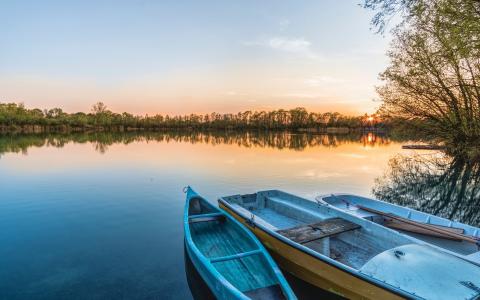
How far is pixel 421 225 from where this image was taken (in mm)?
6887

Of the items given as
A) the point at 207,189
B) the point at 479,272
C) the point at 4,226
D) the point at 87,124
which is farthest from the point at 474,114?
the point at 87,124

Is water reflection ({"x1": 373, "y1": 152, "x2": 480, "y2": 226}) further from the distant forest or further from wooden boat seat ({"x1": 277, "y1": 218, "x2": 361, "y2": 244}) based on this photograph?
the distant forest

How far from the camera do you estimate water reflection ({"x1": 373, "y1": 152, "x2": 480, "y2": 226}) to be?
38.2 ft

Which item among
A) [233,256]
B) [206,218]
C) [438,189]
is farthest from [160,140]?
[233,256]

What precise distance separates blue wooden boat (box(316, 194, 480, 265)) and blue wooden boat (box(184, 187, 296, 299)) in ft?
9.65

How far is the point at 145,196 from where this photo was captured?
43.9ft

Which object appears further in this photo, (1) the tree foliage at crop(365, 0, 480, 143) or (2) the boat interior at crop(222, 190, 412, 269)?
(1) the tree foliage at crop(365, 0, 480, 143)

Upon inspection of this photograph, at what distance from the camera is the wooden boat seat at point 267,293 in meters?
4.55

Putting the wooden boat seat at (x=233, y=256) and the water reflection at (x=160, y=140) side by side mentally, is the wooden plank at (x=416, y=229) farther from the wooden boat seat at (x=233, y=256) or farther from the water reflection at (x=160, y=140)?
the water reflection at (x=160, y=140)

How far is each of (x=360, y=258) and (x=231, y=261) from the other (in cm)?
286

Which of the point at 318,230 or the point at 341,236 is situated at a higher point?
the point at 318,230

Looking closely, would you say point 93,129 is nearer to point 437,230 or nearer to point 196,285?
point 196,285

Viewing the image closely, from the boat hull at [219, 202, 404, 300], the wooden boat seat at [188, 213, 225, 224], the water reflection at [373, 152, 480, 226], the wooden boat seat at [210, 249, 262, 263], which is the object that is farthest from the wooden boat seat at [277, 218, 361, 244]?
the water reflection at [373, 152, 480, 226]

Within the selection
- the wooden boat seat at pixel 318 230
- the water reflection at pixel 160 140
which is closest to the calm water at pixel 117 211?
the wooden boat seat at pixel 318 230
